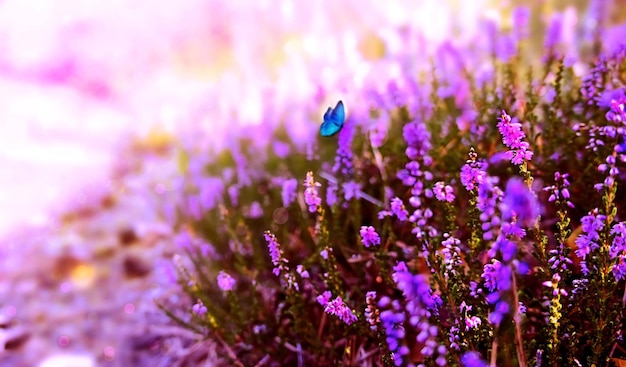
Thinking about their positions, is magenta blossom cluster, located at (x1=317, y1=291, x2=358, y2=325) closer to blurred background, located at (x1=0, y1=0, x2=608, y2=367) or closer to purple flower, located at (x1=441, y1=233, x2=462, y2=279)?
purple flower, located at (x1=441, y1=233, x2=462, y2=279)

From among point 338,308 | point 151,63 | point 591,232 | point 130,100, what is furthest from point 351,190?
point 151,63

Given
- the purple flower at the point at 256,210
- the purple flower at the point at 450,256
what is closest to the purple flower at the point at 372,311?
the purple flower at the point at 450,256

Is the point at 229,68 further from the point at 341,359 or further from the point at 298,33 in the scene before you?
the point at 341,359

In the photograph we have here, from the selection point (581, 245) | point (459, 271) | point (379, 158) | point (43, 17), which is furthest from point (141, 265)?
point (43, 17)

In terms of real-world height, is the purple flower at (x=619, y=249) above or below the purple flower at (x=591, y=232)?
below

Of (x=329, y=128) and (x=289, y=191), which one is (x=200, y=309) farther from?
(x=329, y=128)

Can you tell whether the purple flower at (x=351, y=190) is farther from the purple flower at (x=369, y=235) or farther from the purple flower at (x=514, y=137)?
the purple flower at (x=514, y=137)

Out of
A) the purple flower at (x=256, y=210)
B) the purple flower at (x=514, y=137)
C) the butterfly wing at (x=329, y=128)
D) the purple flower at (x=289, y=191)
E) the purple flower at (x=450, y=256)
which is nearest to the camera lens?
the purple flower at (x=514, y=137)
